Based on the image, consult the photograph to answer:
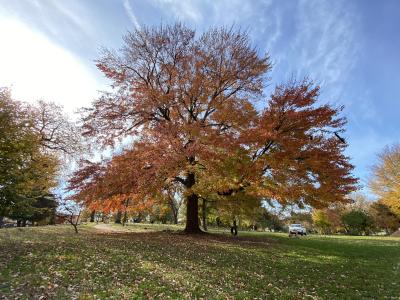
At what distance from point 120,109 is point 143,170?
5713 millimetres

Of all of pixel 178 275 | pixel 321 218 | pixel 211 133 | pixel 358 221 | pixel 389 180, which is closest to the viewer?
pixel 178 275

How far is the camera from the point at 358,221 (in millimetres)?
64562

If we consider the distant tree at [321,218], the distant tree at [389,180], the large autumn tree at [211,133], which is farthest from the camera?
the distant tree at [321,218]

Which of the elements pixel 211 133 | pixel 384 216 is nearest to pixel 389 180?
pixel 384 216

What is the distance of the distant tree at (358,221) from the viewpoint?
64.4 meters

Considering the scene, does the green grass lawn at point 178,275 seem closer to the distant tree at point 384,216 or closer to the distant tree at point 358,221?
the distant tree at point 384,216

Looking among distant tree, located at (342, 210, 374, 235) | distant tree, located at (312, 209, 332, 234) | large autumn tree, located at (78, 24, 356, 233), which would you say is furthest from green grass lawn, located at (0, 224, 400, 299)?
distant tree, located at (312, 209, 332, 234)

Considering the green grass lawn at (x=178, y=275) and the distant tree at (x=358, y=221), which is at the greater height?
the distant tree at (x=358, y=221)

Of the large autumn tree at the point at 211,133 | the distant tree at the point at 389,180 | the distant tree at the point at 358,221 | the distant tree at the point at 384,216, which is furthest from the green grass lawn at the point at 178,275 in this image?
the distant tree at the point at 358,221

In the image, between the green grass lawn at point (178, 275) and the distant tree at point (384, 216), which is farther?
the distant tree at point (384, 216)

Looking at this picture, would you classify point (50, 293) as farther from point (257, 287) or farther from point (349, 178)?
point (349, 178)

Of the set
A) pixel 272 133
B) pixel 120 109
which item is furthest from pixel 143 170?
pixel 272 133

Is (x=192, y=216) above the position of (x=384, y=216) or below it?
below

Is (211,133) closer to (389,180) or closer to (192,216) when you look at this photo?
(192,216)
